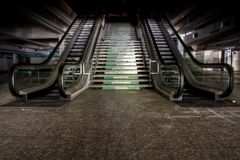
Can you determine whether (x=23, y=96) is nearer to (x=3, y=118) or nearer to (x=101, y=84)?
(x=3, y=118)

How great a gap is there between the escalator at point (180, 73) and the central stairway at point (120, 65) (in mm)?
777

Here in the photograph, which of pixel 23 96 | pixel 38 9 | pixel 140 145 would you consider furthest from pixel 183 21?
pixel 140 145

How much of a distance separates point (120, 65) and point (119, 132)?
6110 mm

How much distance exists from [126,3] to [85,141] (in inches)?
637

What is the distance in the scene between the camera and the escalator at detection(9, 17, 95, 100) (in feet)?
17.3

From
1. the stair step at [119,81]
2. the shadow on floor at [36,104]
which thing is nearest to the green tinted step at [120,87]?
the stair step at [119,81]

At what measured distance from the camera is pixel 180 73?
4.85 meters

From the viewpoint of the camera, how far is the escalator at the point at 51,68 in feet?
17.3

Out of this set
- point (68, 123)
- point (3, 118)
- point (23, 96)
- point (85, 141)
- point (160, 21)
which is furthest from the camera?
point (160, 21)

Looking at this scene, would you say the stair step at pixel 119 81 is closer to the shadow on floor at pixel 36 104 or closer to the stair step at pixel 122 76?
the stair step at pixel 122 76

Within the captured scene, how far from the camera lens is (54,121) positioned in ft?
11.1

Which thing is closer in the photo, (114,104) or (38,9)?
(114,104)

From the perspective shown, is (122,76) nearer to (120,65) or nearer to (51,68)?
(120,65)

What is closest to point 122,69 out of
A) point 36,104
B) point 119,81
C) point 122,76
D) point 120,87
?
point 122,76
